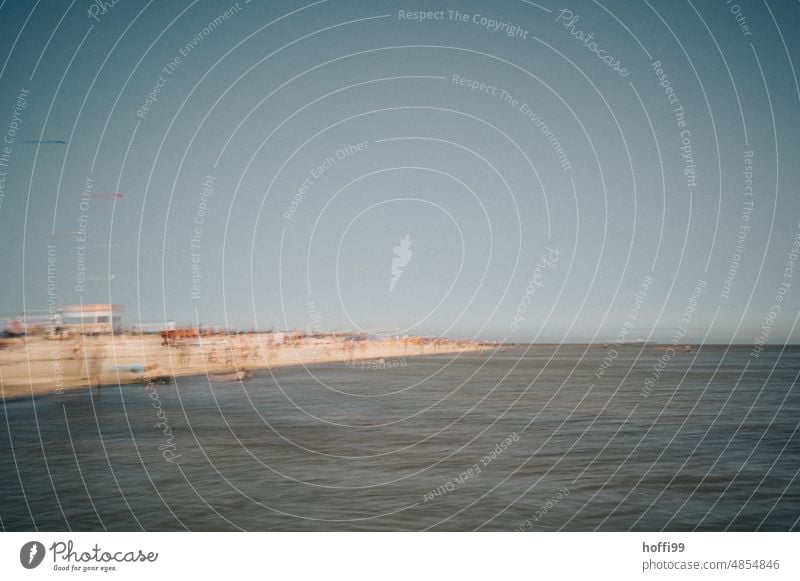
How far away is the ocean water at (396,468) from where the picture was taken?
38.1 feet

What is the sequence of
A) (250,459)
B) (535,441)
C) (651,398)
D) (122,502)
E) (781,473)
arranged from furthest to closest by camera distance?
1. (651,398)
2. (535,441)
3. (250,459)
4. (781,473)
5. (122,502)

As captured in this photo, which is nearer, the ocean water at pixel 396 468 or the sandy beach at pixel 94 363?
the ocean water at pixel 396 468

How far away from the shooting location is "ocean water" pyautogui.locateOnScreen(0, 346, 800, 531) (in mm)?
11609

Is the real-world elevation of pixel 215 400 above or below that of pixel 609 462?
→ above

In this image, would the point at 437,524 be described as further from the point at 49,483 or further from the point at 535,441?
the point at 535,441

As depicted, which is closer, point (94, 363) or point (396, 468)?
point (396, 468)

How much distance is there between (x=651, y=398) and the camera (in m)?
38.5

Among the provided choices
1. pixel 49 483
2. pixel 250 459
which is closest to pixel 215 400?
pixel 250 459

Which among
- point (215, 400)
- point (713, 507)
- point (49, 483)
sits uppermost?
point (215, 400)

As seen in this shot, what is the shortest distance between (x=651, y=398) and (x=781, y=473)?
23289 millimetres

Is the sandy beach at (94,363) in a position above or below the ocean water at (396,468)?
above

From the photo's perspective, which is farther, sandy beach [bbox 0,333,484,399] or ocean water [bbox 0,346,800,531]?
sandy beach [bbox 0,333,484,399]

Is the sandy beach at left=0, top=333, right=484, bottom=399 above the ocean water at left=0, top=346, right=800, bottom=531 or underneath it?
above

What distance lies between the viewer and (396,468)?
52.6ft
